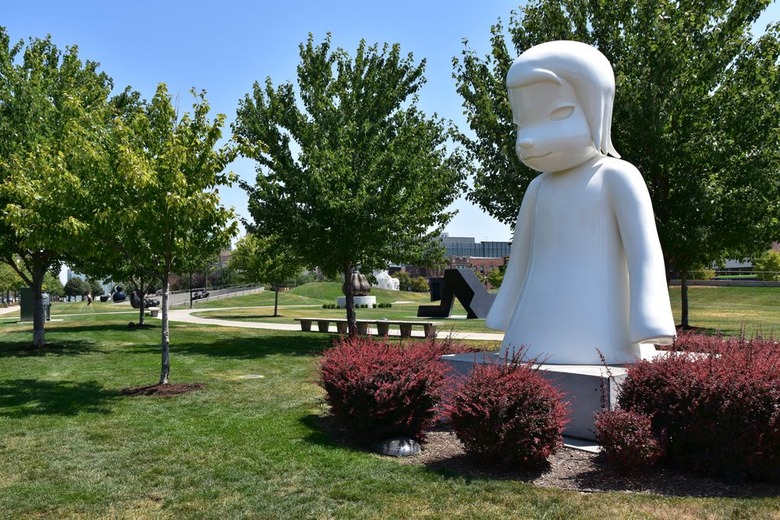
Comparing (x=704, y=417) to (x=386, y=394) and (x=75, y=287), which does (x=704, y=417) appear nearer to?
(x=386, y=394)

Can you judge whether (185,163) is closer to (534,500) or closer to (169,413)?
(169,413)

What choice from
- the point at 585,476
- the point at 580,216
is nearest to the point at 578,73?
the point at 580,216

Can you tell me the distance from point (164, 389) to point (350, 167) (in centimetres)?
793

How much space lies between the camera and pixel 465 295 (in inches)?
1245

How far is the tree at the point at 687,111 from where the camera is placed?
46.7 feet

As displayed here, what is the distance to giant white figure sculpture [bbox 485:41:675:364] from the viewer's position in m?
7.19

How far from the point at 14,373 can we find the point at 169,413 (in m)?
5.90

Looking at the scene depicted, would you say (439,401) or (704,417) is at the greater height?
(704,417)

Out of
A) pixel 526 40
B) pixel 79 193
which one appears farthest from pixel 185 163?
pixel 526 40

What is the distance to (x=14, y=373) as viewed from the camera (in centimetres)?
1266

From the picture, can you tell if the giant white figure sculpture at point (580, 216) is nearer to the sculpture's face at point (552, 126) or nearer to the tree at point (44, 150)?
the sculpture's face at point (552, 126)

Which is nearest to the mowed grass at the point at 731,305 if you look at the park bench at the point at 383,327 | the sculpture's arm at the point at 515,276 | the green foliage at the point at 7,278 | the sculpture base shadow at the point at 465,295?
the sculpture base shadow at the point at 465,295

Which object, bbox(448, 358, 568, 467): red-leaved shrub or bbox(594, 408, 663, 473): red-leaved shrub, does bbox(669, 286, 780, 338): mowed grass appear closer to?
bbox(594, 408, 663, 473): red-leaved shrub

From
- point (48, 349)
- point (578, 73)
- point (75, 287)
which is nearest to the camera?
point (578, 73)
